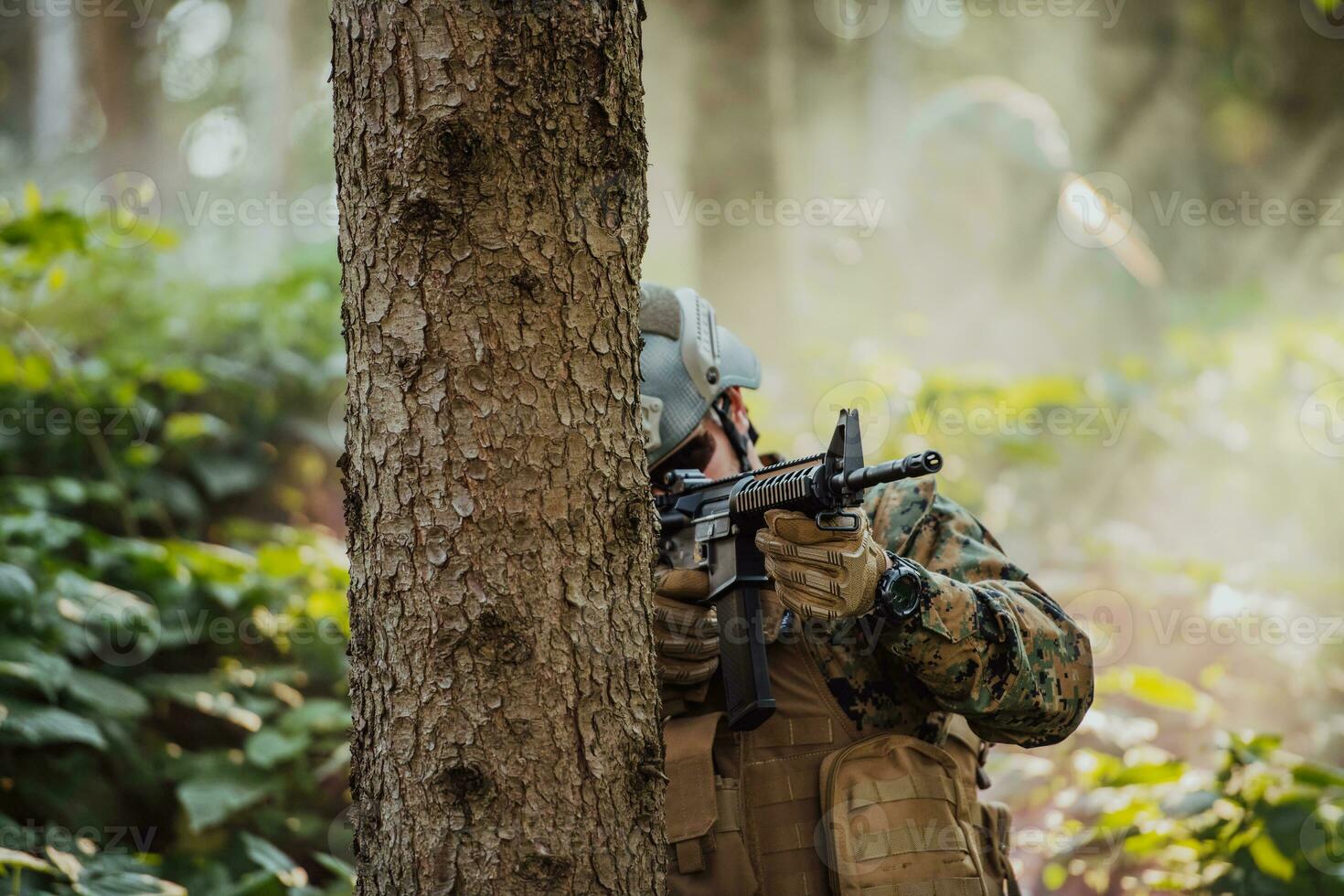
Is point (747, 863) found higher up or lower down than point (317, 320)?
lower down

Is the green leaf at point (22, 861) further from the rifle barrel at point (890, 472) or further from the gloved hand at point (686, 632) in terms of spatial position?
the rifle barrel at point (890, 472)

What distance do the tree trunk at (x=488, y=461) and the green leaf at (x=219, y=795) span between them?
6.02 feet

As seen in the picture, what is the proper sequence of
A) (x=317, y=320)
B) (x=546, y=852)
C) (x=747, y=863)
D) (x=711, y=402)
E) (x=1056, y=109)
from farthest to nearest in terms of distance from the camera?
(x=1056, y=109), (x=317, y=320), (x=711, y=402), (x=747, y=863), (x=546, y=852)

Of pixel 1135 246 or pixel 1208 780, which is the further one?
pixel 1135 246

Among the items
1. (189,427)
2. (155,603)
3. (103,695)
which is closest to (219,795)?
(103,695)

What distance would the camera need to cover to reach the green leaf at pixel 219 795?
3.22 m

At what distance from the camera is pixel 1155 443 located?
7.80 meters

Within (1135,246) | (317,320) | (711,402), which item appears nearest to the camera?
(711,402)

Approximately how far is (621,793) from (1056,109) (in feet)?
65.1

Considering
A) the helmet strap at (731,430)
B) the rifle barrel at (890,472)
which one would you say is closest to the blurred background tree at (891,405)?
the helmet strap at (731,430)

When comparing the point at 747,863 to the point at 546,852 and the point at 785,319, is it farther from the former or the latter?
the point at 785,319

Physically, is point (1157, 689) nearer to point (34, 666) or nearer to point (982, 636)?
point (982, 636)

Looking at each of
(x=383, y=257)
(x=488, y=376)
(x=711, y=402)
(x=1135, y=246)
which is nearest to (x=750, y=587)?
(x=711, y=402)

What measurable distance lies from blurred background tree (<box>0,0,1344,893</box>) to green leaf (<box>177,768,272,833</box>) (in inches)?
0.9
